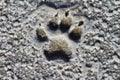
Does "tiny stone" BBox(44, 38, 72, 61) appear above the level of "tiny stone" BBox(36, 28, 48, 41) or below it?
below

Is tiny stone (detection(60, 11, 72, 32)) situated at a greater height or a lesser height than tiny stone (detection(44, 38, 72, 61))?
greater

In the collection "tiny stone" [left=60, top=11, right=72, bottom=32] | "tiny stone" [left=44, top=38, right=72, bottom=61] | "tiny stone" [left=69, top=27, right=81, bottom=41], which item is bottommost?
"tiny stone" [left=44, top=38, right=72, bottom=61]

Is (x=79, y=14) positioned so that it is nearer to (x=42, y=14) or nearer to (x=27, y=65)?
(x=42, y=14)

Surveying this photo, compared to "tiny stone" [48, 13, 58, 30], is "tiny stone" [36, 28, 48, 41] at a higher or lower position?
lower

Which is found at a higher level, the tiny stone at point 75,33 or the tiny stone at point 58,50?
the tiny stone at point 75,33
